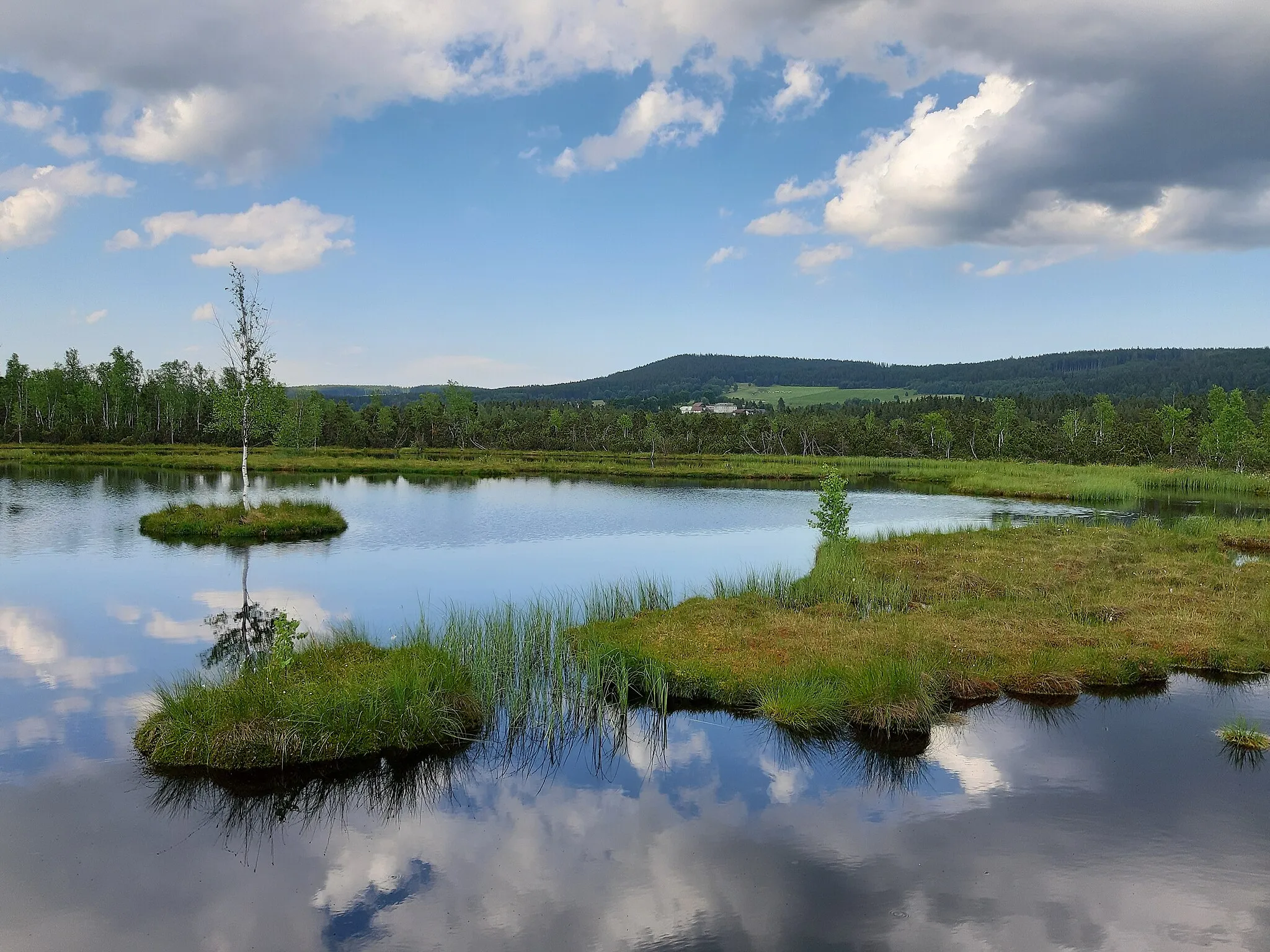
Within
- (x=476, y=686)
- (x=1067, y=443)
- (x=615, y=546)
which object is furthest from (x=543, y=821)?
(x=1067, y=443)

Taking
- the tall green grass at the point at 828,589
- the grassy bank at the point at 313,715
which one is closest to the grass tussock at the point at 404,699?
the grassy bank at the point at 313,715

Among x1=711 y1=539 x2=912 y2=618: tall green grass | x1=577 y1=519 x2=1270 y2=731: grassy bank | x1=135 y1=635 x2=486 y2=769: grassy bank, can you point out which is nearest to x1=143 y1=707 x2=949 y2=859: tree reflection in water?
x1=135 y1=635 x2=486 y2=769: grassy bank

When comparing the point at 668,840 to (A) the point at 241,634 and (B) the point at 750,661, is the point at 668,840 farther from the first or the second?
(A) the point at 241,634

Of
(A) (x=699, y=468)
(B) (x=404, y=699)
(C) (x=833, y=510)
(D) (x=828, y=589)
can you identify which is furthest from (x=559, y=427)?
(B) (x=404, y=699)

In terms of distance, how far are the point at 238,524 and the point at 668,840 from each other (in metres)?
31.0

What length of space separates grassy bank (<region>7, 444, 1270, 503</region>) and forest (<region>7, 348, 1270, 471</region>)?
11.1 m

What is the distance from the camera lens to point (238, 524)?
36.5m

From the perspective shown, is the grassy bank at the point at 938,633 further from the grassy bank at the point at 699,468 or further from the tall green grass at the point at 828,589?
the grassy bank at the point at 699,468

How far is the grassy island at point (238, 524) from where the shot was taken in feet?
118

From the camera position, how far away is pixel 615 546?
119ft

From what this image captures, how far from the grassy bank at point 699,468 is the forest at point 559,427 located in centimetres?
1114

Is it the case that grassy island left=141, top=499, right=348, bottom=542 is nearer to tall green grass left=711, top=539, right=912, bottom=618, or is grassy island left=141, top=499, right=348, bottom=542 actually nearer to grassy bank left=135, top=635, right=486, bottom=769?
tall green grass left=711, top=539, right=912, bottom=618

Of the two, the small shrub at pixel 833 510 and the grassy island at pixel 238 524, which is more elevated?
the small shrub at pixel 833 510

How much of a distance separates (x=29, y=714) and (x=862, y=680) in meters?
15.6
